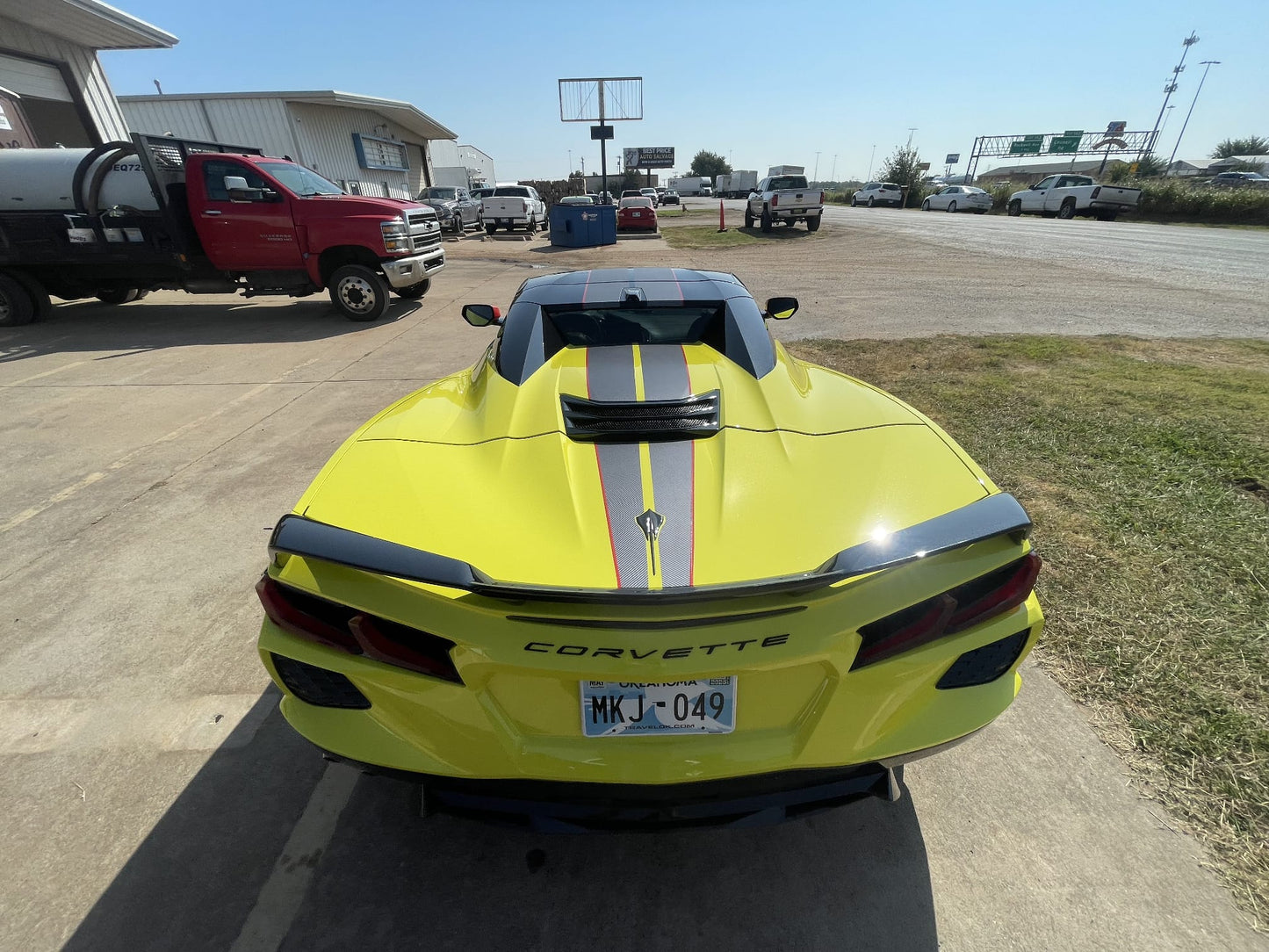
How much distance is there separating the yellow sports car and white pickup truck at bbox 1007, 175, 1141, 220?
3206 centimetres

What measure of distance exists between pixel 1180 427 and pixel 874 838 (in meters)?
4.39

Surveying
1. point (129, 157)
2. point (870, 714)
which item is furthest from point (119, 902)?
point (129, 157)

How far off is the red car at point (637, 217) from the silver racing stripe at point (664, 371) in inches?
841

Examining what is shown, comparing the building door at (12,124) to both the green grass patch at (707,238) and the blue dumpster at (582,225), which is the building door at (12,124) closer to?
the blue dumpster at (582,225)

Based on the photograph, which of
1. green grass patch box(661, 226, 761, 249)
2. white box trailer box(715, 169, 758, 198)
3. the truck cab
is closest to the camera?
the truck cab

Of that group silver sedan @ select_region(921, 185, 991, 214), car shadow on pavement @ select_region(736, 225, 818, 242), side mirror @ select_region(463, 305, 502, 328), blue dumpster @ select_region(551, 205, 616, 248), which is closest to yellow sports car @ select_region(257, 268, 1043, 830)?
side mirror @ select_region(463, 305, 502, 328)

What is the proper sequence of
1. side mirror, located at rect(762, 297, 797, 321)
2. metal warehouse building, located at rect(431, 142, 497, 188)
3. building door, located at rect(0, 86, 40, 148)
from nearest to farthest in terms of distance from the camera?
1. side mirror, located at rect(762, 297, 797, 321)
2. building door, located at rect(0, 86, 40, 148)
3. metal warehouse building, located at rect(431, 142, 497, 188)

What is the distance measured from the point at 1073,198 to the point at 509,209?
25.0 meters

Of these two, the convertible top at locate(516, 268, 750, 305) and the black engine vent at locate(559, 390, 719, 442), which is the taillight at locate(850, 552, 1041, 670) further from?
the convertible top at locate(516, 268, 750, 305)

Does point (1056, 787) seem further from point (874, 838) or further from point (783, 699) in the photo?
point (783, 699)

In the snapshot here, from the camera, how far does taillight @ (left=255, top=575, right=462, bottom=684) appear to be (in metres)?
1.26

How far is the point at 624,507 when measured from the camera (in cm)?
144

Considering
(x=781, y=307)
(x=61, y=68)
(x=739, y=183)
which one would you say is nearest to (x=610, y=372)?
(x=781, y=307)

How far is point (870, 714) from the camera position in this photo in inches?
50.6
